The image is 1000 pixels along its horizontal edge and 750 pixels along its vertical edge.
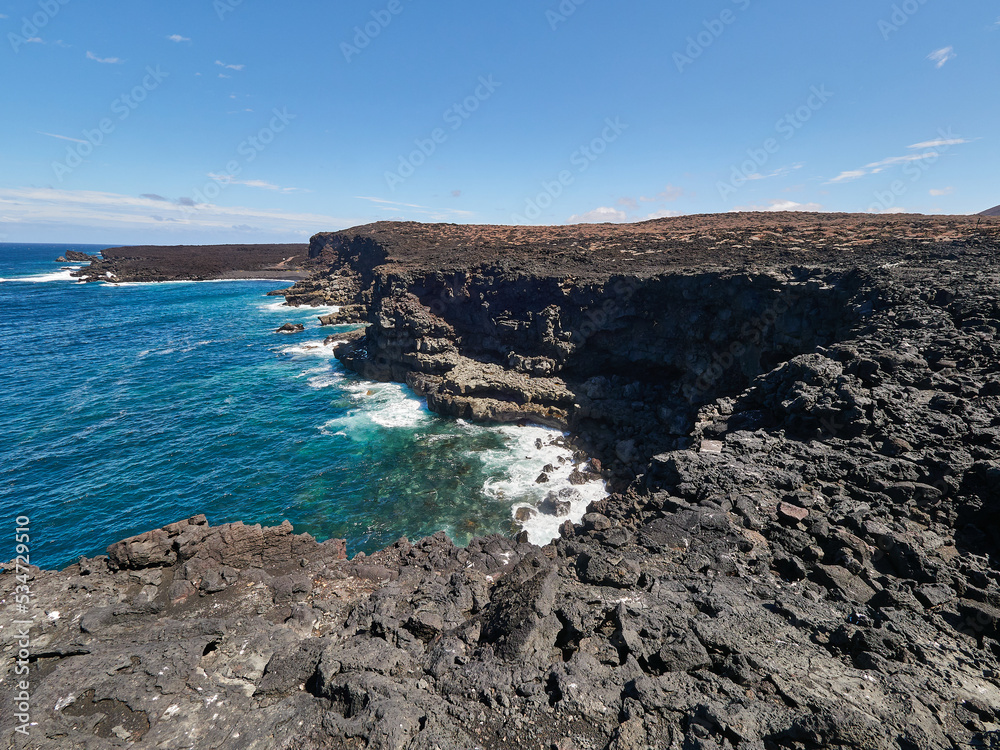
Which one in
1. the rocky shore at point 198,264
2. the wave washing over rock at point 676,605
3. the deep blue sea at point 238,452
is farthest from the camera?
the rocky shore at point 198,264

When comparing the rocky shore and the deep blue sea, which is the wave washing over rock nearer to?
the deep blue sea

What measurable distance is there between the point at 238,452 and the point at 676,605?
92.2 feet

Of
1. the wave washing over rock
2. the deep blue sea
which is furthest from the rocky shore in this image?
the wave washing over rock

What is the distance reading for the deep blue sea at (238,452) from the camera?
21625 millimetres

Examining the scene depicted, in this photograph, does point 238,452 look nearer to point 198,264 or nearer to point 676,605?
point 676,605

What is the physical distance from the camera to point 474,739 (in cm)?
689

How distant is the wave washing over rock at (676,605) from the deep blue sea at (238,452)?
738 centimetres

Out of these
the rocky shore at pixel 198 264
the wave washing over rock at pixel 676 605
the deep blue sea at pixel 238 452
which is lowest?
the deep blue sea at pixel 238 452

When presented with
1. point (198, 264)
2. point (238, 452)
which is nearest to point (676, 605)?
point (238, 452)

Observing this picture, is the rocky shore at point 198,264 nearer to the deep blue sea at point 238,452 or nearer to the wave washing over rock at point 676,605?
the deep blue sea at point 238,452

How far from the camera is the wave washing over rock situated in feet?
23.1

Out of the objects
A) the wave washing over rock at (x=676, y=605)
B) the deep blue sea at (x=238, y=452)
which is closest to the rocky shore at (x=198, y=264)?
the deep blue sea at (x=238, y=452)

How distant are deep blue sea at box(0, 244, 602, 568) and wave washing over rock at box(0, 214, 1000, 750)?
738 centimetres

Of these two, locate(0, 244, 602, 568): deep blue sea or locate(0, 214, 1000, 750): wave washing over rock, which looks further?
locate(0, 244, 602, 568): deep blue sea
